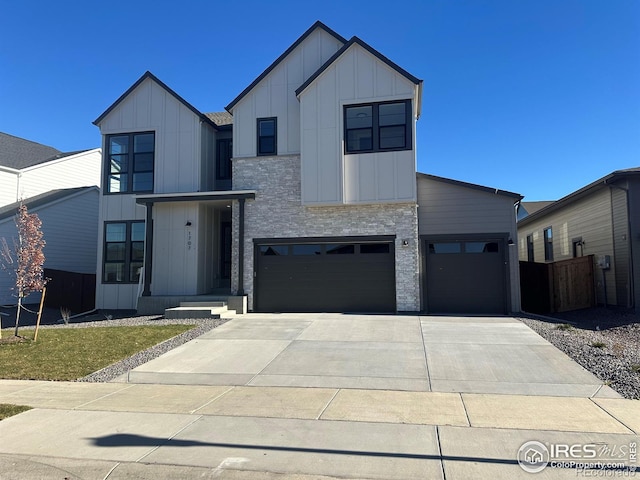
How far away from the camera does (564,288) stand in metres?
17.0

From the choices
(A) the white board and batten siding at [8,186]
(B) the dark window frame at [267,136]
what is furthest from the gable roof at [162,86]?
(A) the white board and batten siding at [8,186]

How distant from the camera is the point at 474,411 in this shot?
19.8 feet

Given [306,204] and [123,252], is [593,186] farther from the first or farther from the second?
[123,252]

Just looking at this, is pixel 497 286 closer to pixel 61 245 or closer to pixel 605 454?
pixel 605 454

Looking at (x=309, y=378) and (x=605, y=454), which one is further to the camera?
(x=309, y=378)

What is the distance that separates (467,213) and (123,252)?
12.9m

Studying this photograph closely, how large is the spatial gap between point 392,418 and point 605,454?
2.31 metres

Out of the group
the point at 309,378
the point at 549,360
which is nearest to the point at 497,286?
the point at 549,360

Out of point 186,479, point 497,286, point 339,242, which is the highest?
point 339,242

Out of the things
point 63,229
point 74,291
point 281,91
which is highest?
point 281,91

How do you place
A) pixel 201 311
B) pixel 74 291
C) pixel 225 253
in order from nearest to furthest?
1. pixel 201 311
2. pixel 225 253
3. pixel 74 291

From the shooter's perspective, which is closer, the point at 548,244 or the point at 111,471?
the point at 111,471

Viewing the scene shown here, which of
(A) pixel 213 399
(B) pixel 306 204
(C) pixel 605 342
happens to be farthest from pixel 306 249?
(A) pixel 213 399

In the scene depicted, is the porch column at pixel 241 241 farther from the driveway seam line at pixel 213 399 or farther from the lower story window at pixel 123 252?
the driveway seam line at pixel 213 399
